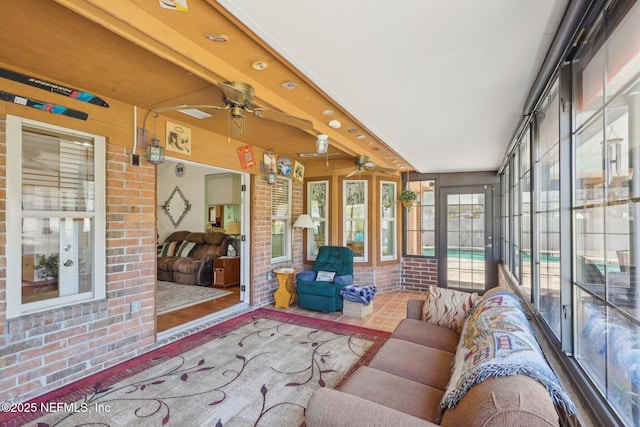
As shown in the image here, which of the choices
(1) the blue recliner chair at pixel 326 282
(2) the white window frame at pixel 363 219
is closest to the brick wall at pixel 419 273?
(2) the white window frame at pixel 363 219

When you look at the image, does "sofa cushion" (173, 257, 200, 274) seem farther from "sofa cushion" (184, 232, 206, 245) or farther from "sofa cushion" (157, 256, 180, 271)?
"sofa cushion" (184, 232, 206, 245)

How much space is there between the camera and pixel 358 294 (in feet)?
13.1

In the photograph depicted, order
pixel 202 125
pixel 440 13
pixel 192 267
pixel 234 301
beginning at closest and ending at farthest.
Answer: pixel 440 13 → pixel 202 125 → pixel 234 301 → pixel 192 267

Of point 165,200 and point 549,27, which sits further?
point 165,200

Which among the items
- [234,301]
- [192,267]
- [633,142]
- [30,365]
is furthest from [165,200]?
[633,142]

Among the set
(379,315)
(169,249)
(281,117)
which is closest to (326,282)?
(379,315)

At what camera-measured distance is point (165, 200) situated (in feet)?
23.8

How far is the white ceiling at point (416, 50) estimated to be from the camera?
138 centimetres

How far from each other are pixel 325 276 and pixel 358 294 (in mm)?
664

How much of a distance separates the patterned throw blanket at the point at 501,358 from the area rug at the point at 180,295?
3.97m

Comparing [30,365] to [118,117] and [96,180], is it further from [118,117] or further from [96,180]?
[118,117]

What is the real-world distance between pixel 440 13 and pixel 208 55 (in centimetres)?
134

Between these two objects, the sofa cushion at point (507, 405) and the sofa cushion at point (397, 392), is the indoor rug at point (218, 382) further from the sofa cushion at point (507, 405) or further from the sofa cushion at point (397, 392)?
the sofa cushion at point (507, 405)

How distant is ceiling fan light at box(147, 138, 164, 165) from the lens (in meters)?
2.88
